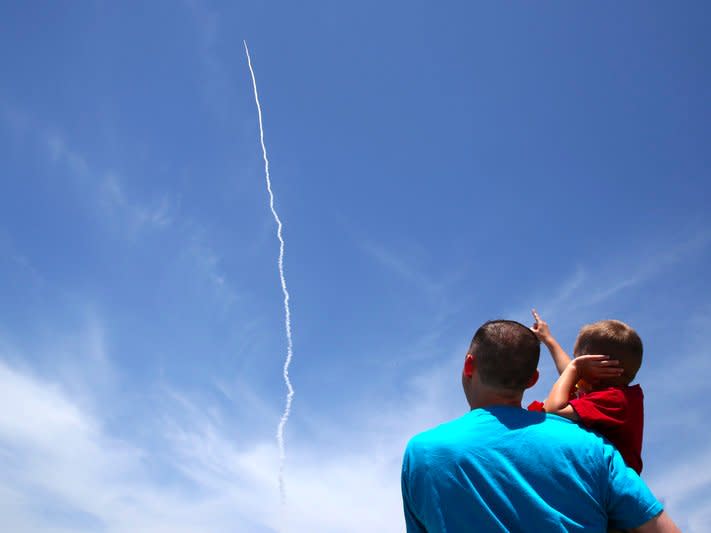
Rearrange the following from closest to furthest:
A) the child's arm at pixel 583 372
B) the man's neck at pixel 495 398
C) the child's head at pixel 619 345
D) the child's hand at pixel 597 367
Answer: the man's neck at pixel 495 398 → the child's arm at pixel 583 372 → the child's hand at pixel 597 367 → the child's head at pixel 619 345

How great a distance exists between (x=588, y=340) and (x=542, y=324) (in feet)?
4.00

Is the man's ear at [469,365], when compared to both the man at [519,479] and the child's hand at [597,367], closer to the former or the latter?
the man at [519,479]

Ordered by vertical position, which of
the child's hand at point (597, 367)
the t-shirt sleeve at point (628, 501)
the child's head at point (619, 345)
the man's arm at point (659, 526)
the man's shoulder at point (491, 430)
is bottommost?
the man's arm at point (659, 526)

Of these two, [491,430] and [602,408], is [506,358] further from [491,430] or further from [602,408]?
[602,408]

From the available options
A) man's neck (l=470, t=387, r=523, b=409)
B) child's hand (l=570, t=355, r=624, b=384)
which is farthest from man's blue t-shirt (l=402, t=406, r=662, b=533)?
child's hand (l=570, t=355, r=624, b=384)

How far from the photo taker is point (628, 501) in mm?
4914

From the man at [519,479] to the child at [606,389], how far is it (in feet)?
2.05

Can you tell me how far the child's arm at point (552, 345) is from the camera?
7297 mm

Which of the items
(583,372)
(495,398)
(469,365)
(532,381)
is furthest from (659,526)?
(469,365)

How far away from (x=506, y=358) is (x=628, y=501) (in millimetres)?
1575

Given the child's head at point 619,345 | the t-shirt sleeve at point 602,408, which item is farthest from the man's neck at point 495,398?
the child's head at point 619,345

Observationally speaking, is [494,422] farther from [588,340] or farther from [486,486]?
[588,340]

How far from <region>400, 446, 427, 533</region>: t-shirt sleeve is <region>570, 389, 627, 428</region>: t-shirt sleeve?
1.93 meters

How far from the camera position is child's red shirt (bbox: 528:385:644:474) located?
5.81 m
